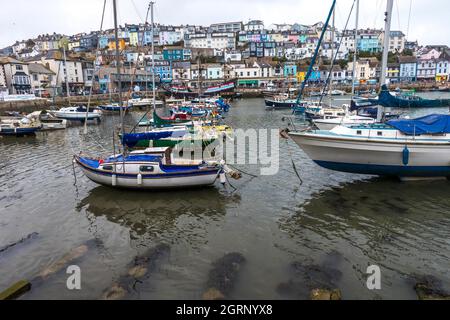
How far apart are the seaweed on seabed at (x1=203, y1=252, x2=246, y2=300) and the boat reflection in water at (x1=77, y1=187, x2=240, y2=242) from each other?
2402 millimetres

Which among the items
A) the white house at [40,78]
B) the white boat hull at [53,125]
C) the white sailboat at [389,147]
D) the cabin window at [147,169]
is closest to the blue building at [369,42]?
the white house at [40,78]

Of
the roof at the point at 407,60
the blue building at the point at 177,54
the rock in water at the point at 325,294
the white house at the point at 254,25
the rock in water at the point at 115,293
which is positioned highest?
the white house at the point at 254,25

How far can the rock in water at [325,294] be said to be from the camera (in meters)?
8.23

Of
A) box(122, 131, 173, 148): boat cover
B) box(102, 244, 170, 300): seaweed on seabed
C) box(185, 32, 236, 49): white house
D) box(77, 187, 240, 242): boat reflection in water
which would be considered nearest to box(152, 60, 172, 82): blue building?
box(185, 32, 236, 49): white house

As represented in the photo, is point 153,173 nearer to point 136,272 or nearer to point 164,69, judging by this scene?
point 136,272

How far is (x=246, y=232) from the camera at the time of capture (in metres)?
12.2

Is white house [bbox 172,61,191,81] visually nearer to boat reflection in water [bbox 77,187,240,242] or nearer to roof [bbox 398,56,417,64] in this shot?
roof [bbox 398,56,417,64]

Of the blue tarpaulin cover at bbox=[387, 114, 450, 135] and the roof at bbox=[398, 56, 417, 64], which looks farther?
the roof at bbox=[398, 56, 417, 64]

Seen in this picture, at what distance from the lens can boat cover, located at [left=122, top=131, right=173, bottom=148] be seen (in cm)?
2520

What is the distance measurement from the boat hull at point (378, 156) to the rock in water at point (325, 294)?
9279 mm

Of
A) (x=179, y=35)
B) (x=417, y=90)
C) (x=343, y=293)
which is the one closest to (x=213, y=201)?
(x=343, y=293)

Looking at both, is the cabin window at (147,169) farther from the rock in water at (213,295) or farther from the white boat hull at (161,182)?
the rock in water at (213,295)

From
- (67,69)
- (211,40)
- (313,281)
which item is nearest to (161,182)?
(313,281)
